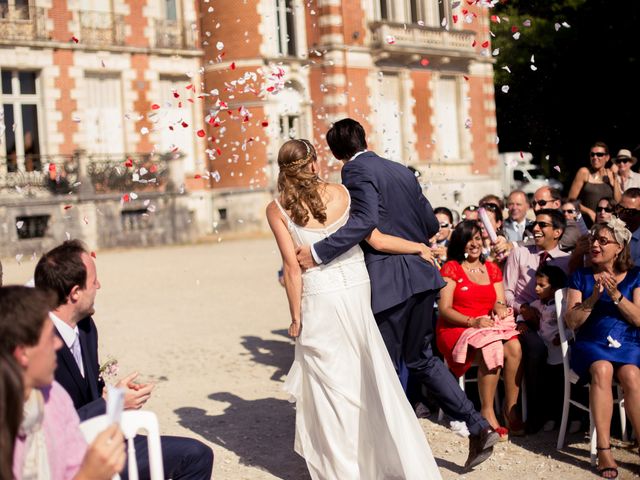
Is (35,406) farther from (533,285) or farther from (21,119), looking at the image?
(21,119)

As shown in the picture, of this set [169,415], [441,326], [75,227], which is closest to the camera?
[441,326]

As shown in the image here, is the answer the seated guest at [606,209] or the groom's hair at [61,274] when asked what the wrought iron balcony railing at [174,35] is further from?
the groom's hair at [61,274]

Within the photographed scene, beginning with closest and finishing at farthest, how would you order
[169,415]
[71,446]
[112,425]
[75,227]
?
[112,425], [71,446], [169,415], [75,227]

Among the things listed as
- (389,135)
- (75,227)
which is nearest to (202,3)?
(389,135)

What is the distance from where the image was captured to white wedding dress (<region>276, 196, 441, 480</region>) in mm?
4371

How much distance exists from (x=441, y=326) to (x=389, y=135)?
2112cm

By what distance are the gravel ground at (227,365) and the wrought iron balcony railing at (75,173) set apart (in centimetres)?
389

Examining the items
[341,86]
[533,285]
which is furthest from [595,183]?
[341,86]

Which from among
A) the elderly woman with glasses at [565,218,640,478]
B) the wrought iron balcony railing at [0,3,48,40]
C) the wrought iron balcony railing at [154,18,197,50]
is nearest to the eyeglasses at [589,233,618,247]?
the elderly woman with glasses at [565,218,640,478]

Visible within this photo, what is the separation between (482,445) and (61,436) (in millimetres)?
2845

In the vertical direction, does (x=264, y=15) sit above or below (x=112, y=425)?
above

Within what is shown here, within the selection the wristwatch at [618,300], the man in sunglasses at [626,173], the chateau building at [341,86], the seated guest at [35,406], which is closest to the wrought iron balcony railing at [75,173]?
the chateau building at [341,86]

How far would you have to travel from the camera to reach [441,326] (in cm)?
573

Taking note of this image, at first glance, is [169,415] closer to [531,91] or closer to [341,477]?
[341,477]
